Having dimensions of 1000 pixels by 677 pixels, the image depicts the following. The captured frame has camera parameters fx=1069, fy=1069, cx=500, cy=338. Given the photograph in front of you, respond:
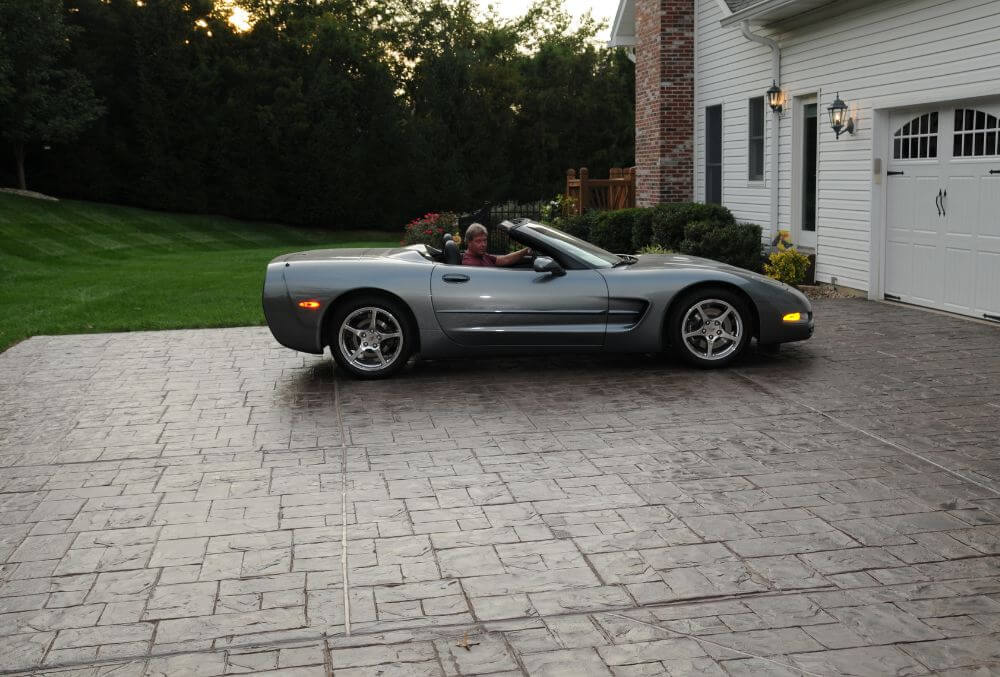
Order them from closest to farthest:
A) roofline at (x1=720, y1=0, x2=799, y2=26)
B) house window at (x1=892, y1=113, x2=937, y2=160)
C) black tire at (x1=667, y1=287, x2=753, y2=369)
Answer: black tire at (x1=667, y1=287, x2=753, y2=369), house window at (x1=892, y1=113, x2=937, y2=160), roofline at (x1=720, y1=0, x2=799, y2=26)

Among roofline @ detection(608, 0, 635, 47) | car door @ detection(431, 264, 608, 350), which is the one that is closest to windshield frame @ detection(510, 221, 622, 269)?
car door @ detection(431, 264, 608, 350)

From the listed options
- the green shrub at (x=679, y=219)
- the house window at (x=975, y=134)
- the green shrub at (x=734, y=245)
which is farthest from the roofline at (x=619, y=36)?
the house window at (x=975, y=134)

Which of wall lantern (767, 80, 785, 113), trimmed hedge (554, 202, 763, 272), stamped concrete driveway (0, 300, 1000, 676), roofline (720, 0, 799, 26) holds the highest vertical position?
roofline (720, 0, 799, 26)

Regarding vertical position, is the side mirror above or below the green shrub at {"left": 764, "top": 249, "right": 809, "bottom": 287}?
above

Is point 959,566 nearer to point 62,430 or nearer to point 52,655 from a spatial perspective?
point 52,655

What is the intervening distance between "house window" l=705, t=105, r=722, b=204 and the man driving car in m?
11.3

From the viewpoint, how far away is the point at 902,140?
43.5 ft

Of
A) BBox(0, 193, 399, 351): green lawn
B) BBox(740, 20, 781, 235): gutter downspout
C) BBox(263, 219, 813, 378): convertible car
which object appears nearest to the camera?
BBox(263, 219, 813, 378): convertible car

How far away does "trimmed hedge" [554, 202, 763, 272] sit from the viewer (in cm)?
1605

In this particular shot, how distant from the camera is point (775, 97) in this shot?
16.6 meters

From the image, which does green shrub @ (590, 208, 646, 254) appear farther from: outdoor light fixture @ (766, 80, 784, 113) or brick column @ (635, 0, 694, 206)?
outdoor light fixture @ (766, 80, 784, 113)

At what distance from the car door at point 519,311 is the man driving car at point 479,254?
0.88 feet

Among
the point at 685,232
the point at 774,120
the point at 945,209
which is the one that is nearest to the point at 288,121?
the point at 685,232

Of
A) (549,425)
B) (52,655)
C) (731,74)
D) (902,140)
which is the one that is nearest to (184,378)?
(549,425)
